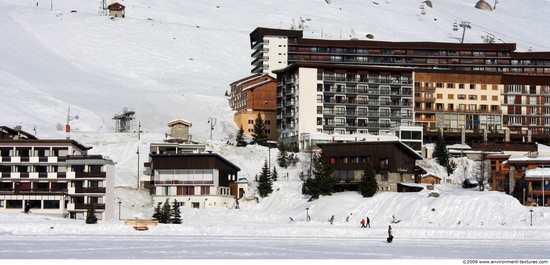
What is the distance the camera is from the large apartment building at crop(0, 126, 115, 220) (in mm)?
88062

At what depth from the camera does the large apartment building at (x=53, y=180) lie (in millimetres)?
88062

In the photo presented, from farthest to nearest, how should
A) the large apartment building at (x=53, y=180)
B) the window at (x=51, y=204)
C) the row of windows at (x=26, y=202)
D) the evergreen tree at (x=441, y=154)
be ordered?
the evergreen tree at (x=441, y=154), the window at (x=51, y=204), the large apartment building at (x=53, y=180), the row of windows at (x=26, y=202)

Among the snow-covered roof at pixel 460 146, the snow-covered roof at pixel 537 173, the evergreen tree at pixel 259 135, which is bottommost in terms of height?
the snow-covered roof at pixel 537 173

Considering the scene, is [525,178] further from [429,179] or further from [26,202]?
[26,202]

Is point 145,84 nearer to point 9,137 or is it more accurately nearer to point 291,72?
point 291,72

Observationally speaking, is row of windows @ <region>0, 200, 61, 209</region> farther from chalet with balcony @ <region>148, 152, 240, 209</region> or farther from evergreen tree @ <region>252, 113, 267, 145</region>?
evergreen tree @ <region>252, 113, 267, 145</region>

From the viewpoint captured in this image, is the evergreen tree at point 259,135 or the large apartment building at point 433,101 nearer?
the evergreen tree at point 259,135

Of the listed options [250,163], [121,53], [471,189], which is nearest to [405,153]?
[471,189]

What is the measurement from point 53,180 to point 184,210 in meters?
13.4

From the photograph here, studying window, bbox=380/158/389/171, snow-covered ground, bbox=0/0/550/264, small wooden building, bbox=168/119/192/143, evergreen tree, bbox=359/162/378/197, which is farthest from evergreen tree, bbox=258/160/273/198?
small wooden building, bbox=168/119/192/143

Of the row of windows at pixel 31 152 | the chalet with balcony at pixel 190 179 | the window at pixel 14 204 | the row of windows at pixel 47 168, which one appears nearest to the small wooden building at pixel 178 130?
the chalet with balcony at pixel 190 179

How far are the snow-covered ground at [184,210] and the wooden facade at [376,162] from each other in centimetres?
554

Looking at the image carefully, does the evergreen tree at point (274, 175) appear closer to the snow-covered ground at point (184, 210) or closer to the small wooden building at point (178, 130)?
the snow-covered ground at point (184, 210)

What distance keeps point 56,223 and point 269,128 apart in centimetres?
7759
